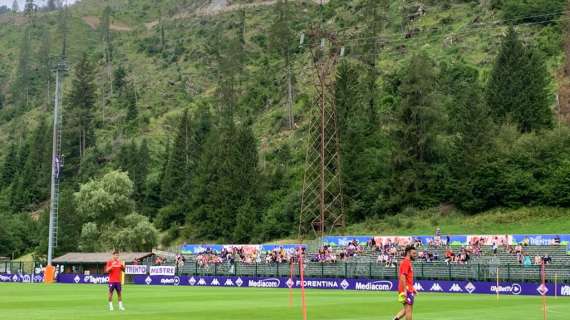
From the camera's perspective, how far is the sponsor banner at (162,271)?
68.1 meters

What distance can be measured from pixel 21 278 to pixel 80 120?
106887 millimetres

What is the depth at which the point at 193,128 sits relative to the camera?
5861 inches

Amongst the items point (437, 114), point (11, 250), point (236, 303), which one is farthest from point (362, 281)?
point (11, 250)

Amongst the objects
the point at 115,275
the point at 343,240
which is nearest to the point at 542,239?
the point at 343,240

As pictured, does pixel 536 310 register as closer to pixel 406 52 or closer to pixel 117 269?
pixel 117 269

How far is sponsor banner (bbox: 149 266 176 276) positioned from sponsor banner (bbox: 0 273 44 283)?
12008 mm

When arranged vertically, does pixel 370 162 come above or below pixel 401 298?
above

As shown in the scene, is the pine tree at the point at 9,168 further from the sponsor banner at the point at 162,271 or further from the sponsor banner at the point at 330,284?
the sponsor banner at the point at 162,271

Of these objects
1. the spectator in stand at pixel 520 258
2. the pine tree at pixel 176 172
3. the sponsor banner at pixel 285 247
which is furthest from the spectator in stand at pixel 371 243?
the pine tree at pixel 176 172

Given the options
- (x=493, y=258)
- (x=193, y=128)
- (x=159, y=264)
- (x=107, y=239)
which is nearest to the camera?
(x=493, y=258)

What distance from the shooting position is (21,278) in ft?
254

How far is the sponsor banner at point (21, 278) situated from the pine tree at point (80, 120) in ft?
320

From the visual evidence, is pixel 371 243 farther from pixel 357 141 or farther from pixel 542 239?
pixel 357 141

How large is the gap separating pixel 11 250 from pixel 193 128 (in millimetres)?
38240
